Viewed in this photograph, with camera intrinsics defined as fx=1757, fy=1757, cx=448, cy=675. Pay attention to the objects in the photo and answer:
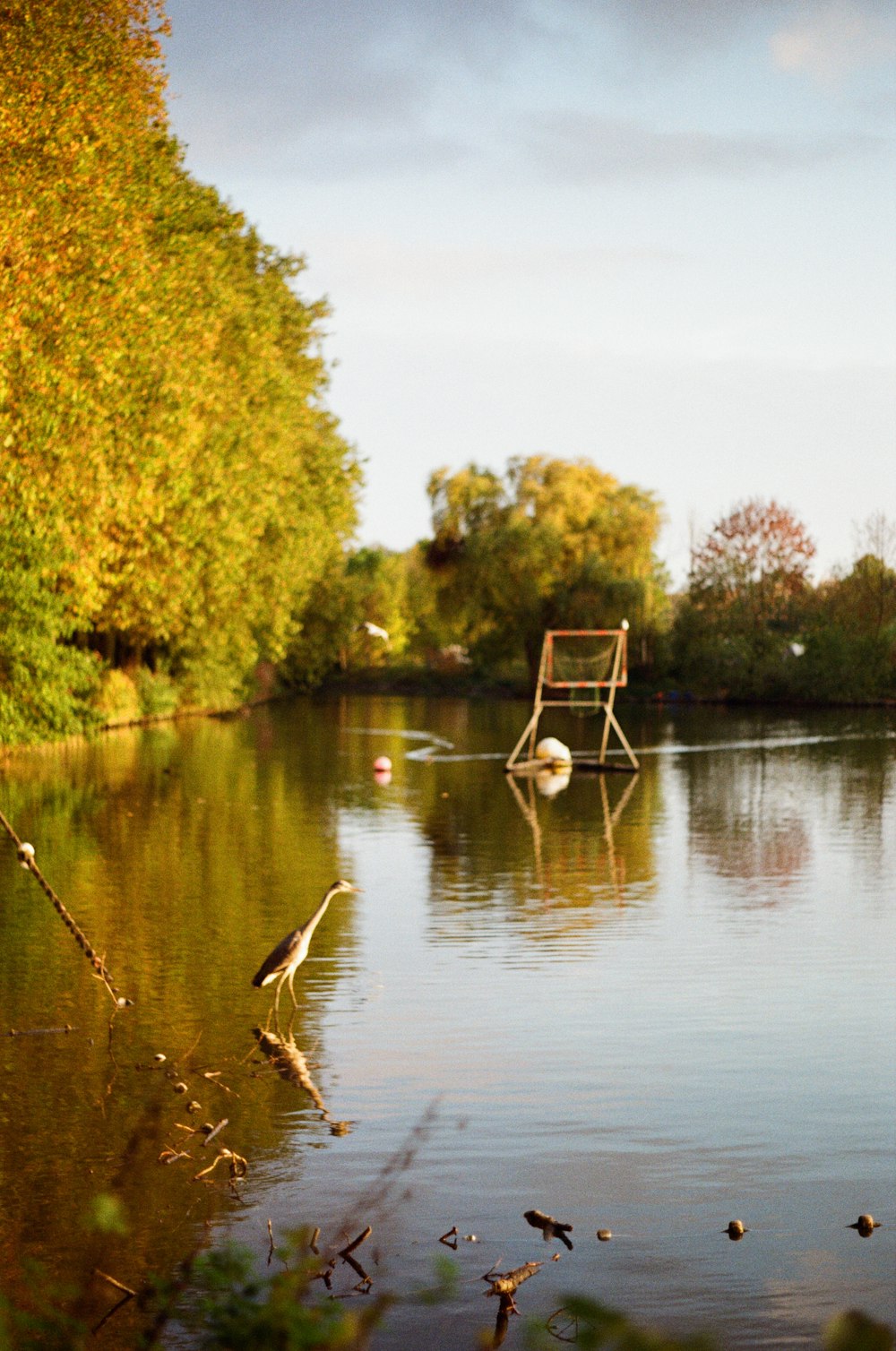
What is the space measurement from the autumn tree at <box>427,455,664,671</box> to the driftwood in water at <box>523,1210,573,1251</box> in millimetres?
70196

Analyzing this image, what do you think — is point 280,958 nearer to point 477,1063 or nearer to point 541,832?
point 477,1063

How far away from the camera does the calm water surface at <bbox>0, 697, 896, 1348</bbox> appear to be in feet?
20.6

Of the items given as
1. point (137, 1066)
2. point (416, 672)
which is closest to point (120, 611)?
point (137, 1066)

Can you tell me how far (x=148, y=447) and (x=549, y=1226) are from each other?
2684 centimetres

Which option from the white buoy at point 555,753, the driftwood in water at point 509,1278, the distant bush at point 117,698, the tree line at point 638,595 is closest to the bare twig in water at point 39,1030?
the driftwood in water at point 509,1278

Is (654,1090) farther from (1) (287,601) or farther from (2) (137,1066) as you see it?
(1) (287,601)

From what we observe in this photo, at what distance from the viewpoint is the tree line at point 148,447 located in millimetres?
27125

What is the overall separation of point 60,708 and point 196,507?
6816mm

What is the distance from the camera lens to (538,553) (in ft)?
257

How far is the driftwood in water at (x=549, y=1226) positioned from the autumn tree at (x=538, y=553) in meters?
70.2

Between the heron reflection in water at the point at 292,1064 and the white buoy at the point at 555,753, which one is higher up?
the white buoy at the point at 555,753

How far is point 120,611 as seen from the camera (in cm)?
3794

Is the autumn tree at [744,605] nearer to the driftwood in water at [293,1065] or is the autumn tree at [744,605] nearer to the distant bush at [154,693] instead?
the distant bush at [154,693]

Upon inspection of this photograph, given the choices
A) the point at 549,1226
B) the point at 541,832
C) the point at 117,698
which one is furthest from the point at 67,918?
the point at 117,698
